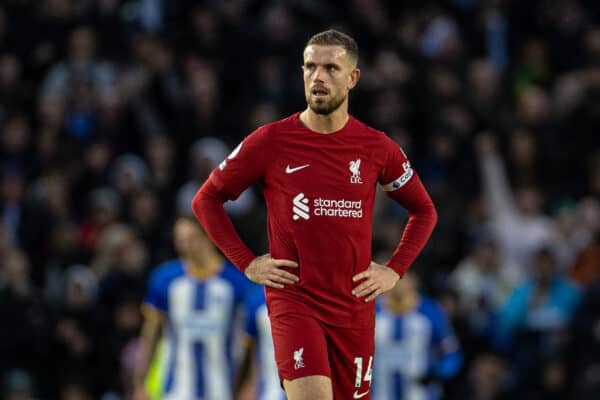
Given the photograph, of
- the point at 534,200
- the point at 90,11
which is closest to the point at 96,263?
the point at 90,11

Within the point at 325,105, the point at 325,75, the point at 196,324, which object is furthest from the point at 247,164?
the point at 196,324

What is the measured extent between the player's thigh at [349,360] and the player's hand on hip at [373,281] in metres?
0.21

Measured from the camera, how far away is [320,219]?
768 centimetres

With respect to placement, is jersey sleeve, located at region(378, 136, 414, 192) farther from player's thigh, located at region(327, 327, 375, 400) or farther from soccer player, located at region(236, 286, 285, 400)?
soccer player, located at region(236, 286, 285, 400)

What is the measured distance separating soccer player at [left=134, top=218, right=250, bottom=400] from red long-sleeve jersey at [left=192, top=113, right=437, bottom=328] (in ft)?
12.4

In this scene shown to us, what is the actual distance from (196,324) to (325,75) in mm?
4528

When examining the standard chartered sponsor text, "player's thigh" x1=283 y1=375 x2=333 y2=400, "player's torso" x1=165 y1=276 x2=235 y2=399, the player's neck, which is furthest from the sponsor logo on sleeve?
"player's torso" x1=165 y1=276 x2=235 y2=399

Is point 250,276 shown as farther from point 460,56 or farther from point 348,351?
point 460,56

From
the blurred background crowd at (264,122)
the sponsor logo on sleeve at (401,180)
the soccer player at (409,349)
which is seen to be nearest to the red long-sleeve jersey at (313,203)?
the sponsor logo on sleeve at (401,180)

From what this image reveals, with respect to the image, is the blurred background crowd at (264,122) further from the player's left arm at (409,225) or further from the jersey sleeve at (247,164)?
the jersey sleeve at (247,164)

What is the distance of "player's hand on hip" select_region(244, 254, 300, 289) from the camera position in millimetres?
7652

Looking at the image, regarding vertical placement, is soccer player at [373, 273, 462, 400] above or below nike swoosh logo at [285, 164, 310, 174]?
below

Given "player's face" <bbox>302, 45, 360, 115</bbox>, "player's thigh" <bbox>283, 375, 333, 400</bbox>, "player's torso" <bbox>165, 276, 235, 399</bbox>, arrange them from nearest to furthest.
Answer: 1. "player's thigh" <bbox>283, 375, 333, 400</bbox>
2. "player's face" <bbox>302, 45, 360, 115</bbox>
3. "player's torso" <bbox>165, 276, 235, 399</bbox>

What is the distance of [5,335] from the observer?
1357 cm
